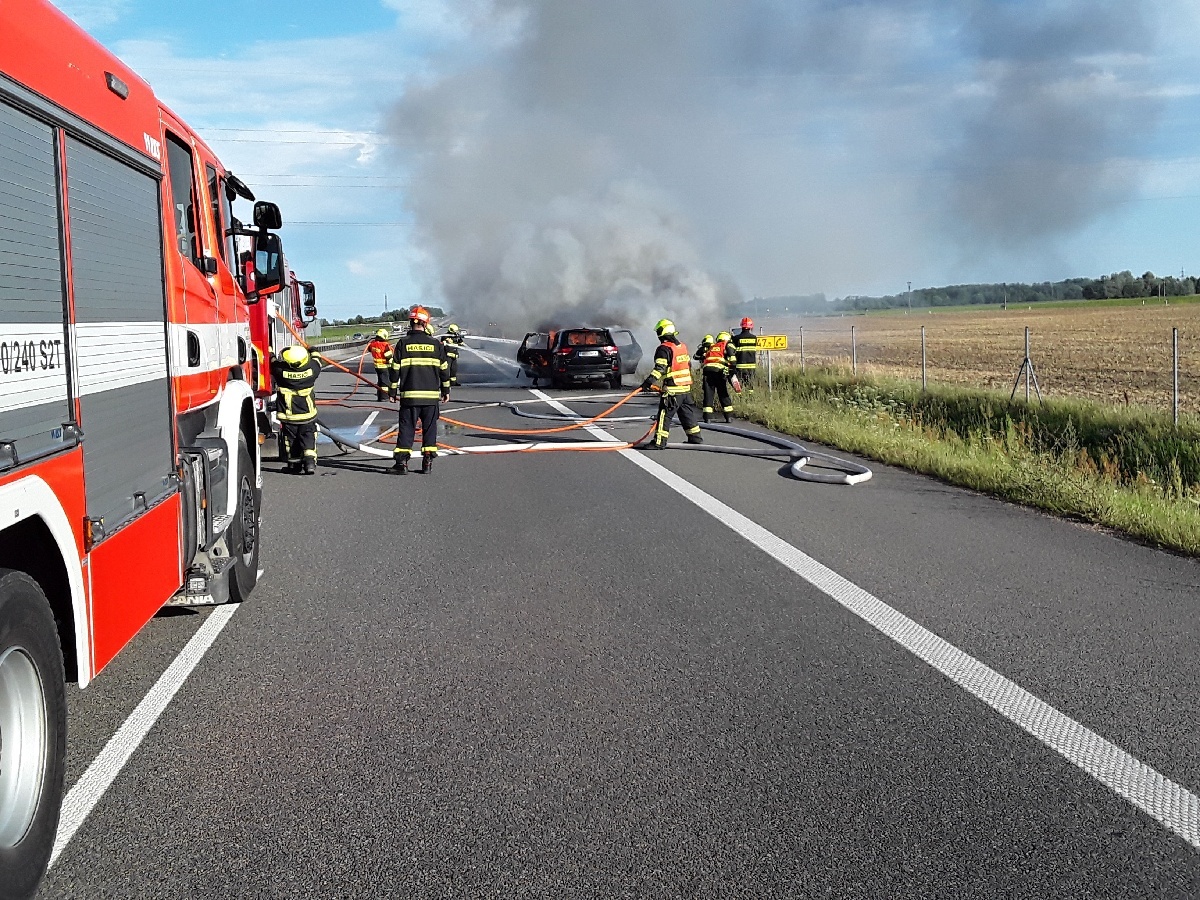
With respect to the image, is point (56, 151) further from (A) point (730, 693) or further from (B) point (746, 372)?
(B) point (746, 372)

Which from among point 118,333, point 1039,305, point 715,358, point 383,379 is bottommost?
point 383,379

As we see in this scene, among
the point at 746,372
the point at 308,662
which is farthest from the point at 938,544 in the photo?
the point at 746,372

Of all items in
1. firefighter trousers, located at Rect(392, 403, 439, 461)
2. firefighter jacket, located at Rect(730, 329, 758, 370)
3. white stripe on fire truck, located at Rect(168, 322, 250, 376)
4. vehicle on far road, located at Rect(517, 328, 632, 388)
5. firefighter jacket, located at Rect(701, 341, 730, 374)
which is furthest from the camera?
vehicle on far road, located at Rect(517, 328, 632, 388)

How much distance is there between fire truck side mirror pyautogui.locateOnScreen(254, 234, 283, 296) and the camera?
7.70 metres

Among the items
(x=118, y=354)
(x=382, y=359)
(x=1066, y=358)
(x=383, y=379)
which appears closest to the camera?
(x=118, y=354)

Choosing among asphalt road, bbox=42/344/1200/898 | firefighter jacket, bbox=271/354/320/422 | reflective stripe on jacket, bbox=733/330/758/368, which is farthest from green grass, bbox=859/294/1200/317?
asphalt road, bbox=42/344/1200/898

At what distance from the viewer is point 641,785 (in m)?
4.01

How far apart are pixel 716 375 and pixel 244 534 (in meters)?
13.8

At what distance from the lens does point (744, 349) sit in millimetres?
22766

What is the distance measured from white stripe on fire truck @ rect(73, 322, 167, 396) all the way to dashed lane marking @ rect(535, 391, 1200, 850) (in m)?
3.55

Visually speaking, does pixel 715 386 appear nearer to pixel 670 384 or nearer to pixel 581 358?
pixel 670 384

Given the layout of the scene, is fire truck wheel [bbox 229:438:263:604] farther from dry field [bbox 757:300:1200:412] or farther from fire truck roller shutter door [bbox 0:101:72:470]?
dry field [bbox 757:300:1200:412]

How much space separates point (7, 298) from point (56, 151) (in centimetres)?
77

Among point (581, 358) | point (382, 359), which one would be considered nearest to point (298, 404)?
point (382, 359)
